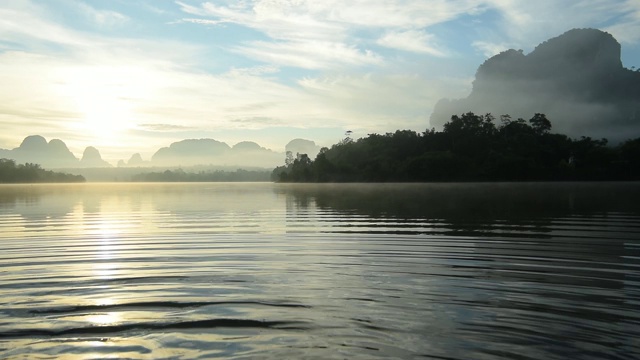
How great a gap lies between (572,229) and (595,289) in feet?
44.4

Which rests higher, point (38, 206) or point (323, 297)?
point (323, 297)

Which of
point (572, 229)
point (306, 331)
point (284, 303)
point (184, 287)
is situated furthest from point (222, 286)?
point (572, 229)

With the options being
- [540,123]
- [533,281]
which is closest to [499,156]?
[540,123]

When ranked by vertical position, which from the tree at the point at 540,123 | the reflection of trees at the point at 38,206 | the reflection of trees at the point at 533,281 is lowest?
the reflection of trees at the point at 38,206

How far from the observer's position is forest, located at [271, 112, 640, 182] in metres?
152

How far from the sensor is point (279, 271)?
13023mm

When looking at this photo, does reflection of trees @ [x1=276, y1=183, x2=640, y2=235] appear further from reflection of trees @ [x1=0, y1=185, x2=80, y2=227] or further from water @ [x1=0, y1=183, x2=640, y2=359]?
reflection of trees @ [x1=0, y1=185, x2=80, y2=227]

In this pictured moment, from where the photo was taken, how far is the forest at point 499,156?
151500mm

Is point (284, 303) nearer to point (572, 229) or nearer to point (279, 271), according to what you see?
point (279, 271)

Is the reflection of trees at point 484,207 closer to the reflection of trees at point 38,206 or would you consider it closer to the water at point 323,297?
the water at point 323,297

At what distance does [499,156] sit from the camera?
158 meters

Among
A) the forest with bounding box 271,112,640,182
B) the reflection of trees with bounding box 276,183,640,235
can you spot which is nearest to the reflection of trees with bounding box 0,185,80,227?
the reflection of trees with bounding box 276,183,640,235

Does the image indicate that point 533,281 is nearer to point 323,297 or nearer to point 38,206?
point 323,297

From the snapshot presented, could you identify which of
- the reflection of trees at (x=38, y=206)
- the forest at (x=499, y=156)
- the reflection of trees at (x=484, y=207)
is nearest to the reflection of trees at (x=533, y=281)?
the reflection of trees at (x=484, y=207)
